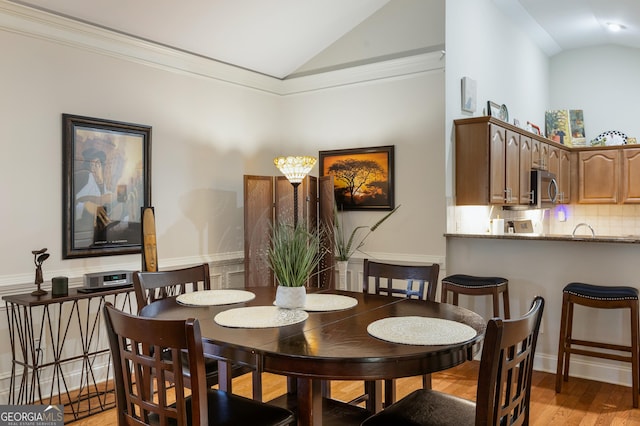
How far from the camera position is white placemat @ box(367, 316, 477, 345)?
74.9 inches

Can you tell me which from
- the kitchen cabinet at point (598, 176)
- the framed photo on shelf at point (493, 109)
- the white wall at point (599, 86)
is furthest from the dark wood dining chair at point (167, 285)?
the white wall at point (599, 86)

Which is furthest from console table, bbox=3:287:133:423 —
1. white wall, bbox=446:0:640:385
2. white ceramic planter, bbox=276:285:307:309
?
white wall, bbox=446:0:640:385

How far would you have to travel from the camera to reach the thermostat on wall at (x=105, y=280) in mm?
3389

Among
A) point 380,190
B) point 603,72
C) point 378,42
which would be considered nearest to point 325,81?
point 378,42

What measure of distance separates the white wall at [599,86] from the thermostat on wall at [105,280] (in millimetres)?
6371

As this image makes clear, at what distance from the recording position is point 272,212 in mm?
4828

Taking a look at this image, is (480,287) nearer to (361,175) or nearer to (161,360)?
(361,175)

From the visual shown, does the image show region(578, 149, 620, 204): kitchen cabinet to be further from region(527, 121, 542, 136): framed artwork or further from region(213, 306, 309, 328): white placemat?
region(213, 306, 309, 328): white placemat

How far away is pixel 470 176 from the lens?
15.1 feet

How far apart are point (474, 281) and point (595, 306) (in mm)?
838

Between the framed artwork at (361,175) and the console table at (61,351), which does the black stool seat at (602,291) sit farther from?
the console table at (61,351)

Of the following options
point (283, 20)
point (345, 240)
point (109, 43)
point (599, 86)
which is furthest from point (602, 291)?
point (599, 86)

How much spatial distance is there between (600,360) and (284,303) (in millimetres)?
2731

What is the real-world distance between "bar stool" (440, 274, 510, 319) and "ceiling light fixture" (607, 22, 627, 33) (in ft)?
12.3
